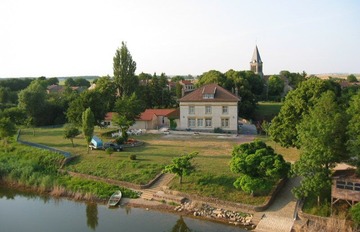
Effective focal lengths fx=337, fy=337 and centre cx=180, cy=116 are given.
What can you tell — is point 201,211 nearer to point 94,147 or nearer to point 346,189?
point 346,189

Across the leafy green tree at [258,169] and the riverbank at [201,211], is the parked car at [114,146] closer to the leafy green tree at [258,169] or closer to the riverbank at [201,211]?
the riverbank at [201,211]

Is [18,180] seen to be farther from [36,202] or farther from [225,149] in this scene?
[225,149]

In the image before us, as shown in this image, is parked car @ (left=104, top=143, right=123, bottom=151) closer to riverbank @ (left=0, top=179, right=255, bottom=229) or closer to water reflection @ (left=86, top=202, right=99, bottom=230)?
riverbank @ (left=0, top=179, right=255, bottom=229)

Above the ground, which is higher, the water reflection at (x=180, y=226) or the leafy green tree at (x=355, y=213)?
the leafy green tree at (x=355, y=213)

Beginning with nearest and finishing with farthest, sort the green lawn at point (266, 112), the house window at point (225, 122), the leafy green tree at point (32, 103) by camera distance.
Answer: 1. the house window at point (225, 122)
2. the leafy green tree at point (32, 103)
3. the green lawn at point (266, 112)

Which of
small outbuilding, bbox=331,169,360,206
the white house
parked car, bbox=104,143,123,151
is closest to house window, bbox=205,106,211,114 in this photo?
the white house

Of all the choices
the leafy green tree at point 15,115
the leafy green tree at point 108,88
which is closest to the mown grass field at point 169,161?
the leafy green tree at point 15,115

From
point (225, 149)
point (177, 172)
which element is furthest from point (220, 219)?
point (225, 149)
